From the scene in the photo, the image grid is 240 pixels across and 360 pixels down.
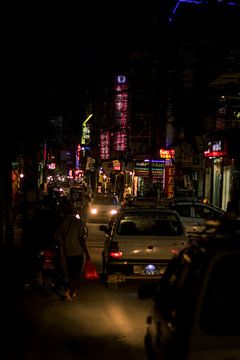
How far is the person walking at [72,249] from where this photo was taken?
10281 millimetres

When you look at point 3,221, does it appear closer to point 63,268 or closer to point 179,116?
point 63,268

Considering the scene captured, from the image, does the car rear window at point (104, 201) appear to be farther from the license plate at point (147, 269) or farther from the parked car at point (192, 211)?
the license plate at point (147, 269)

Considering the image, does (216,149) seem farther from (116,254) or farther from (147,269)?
(116,254)

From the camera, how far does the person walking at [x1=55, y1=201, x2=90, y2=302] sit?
1028 centimetres

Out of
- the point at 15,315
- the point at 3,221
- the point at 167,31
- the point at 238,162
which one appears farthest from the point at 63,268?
the point at 167,31

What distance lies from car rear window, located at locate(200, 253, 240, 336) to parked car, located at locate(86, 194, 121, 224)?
18.0 m

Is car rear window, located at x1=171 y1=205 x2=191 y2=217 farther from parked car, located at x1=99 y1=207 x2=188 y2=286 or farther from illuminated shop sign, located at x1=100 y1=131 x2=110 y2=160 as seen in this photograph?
illuminated shop sign, located at x1=100 y1=131 x2=110 y2=160

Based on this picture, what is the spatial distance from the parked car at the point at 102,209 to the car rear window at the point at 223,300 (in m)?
18.0

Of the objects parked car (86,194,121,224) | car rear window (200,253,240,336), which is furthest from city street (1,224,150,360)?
parked car (86,194,121,224)

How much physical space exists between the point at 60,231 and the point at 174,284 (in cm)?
607

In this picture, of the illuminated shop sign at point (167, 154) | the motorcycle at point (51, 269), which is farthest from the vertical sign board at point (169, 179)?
the motorcycle at point (51, 269)

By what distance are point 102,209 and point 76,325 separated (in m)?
14.0

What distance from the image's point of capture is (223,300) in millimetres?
3803

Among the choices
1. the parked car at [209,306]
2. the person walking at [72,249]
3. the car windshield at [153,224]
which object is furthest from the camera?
the car windshield at [153,224]
